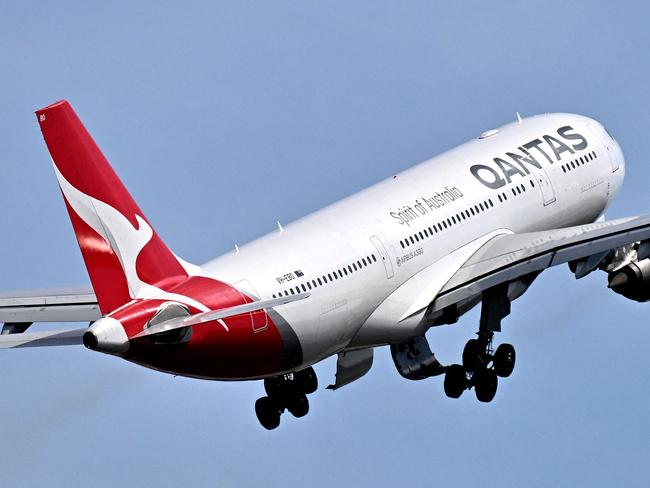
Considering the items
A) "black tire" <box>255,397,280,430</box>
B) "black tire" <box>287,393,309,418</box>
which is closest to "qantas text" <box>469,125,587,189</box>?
"black tire" <box>287,393,309,418</box>

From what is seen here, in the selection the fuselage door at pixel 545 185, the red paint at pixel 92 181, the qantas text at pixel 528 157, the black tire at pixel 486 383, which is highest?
the red paint at pixel 92 181

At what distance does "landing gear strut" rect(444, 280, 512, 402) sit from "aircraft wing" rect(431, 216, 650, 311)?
105 cm

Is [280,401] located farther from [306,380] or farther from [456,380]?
[456,380]

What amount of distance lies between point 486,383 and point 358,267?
6326 millimetres

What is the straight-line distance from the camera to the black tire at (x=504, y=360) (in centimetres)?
7169

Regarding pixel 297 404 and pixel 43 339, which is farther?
pixel 297 404

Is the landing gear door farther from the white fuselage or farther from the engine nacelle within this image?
the engine nacelle

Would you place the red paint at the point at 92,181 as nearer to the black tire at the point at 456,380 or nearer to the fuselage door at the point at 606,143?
the black tire at the point at 456,380

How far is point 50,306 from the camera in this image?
70.0 meters

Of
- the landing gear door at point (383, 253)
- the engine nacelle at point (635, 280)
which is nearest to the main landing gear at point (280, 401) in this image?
the landing gear door at point (383, 253)

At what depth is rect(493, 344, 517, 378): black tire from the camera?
235 ft

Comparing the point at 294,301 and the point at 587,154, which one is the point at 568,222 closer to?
the point at 587,154

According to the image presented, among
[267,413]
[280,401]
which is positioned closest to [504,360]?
[280,401]

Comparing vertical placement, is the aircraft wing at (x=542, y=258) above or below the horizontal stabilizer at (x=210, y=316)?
below
